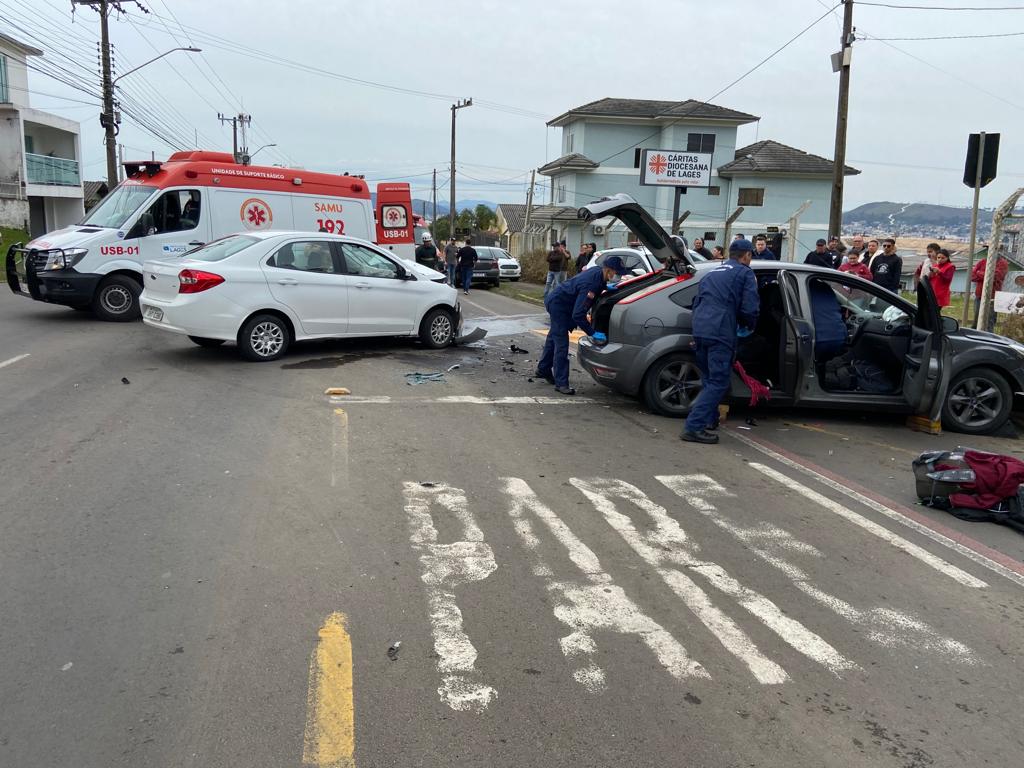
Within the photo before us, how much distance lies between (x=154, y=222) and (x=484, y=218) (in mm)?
82632

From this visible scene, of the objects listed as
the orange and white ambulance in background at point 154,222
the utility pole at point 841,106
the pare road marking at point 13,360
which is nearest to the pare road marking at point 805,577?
the pare road marking at point 13,360

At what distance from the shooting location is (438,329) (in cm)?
1217

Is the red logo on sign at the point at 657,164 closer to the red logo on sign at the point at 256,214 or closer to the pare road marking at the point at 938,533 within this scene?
the red logo on sign at the point at 256,214

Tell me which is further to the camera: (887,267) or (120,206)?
(120,206)

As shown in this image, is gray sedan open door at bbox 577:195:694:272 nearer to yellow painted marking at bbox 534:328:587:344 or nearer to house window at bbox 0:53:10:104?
yellow painted marking at bbox 534:328:587:344

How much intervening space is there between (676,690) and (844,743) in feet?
2.14

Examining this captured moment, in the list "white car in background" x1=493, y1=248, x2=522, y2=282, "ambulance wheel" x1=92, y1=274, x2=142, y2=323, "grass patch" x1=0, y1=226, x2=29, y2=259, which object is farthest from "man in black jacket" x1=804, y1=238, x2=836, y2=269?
"grass patch" x1=0, y1=226, x2=29, y2=259

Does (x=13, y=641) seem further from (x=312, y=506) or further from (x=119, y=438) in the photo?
(x=119, y=438)

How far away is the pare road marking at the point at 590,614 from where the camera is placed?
3.56 meters

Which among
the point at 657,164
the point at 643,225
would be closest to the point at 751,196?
the point at 657,164

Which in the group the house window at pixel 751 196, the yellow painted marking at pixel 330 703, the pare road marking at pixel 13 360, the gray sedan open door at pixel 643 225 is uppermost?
the house window at pixel 751 196

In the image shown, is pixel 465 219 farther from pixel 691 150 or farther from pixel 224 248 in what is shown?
pixel 224 248

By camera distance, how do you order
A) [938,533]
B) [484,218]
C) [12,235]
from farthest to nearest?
[484,218] < [12,235] < [938,533]

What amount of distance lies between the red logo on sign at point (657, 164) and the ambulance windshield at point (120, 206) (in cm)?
1584
